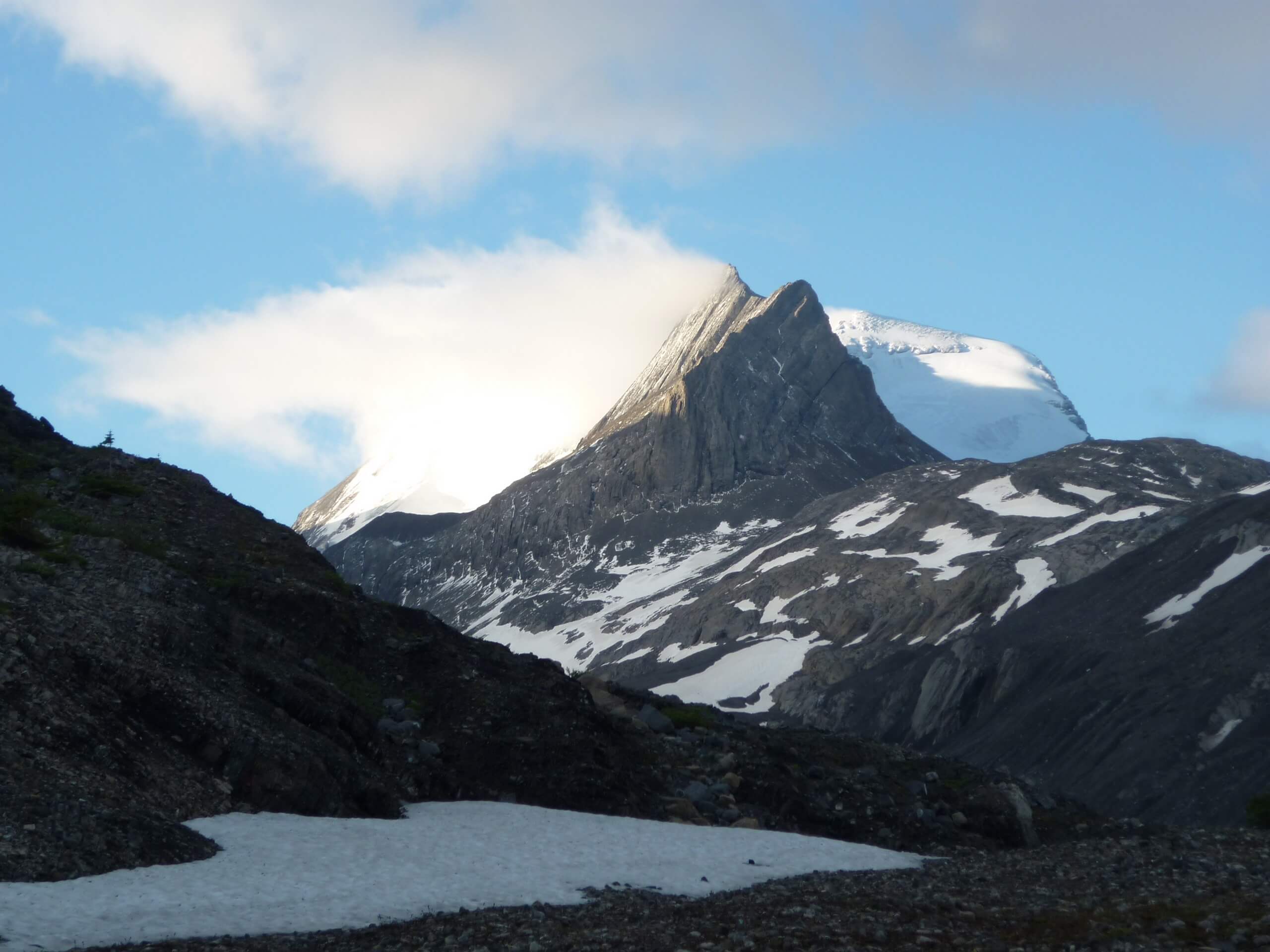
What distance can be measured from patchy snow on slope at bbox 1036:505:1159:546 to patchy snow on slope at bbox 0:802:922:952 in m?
133

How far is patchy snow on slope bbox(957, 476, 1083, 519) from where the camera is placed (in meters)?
184

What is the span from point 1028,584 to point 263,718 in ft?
415

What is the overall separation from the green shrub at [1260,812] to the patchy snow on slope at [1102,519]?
115 metres

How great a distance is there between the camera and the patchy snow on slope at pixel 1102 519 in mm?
155500

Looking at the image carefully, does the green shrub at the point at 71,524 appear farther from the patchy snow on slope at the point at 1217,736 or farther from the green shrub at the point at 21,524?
the patchy snow on slope at the point at 1217,736

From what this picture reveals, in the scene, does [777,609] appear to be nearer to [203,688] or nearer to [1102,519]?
[1102,519]

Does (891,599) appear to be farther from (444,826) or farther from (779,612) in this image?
(444,826)

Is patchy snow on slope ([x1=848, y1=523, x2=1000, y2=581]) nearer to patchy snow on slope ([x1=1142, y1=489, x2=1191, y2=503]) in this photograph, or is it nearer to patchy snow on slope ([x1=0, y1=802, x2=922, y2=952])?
patchy snow on slope ([x1=1142, y1=489, x2=1191, y2=503])

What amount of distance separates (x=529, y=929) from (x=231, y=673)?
41.8 feet

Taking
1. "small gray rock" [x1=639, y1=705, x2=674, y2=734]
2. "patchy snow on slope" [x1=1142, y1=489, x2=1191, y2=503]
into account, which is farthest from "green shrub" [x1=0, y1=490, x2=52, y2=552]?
"patchy snow on slope" [x1=1142, y1=489, x2=1191, y2=503]

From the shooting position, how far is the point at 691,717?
42.8 meters

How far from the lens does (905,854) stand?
1214 inches

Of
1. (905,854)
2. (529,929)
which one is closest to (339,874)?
(529,929)

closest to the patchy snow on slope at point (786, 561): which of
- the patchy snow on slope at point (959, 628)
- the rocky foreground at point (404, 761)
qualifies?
the patchy snow on slope at point (959, 628)
